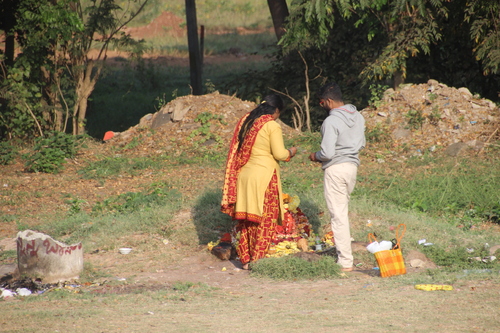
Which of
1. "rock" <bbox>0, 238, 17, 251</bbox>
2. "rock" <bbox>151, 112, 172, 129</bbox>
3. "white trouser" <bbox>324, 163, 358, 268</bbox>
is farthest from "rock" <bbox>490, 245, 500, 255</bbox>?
"rock" <bbox>151, 112, 172, 129</bbox>

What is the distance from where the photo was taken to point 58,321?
4055mm

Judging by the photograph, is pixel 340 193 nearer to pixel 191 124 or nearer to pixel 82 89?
pixel 191 124

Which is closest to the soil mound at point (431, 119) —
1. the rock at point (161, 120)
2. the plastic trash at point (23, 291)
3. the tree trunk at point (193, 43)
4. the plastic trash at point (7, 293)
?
the rock at point (161, 120)

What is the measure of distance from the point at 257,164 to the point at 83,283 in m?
1.92

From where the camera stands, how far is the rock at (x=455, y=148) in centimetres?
1014

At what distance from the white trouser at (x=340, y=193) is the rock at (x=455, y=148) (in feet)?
18.1

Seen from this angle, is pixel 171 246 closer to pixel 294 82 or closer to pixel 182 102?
pixel 182 102

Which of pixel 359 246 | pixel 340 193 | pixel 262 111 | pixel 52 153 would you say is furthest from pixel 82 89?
pixel 340 193

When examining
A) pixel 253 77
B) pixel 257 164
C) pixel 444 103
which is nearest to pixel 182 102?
pixel 253 77

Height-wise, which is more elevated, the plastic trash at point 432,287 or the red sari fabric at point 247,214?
the red sari fabric at point 247,214

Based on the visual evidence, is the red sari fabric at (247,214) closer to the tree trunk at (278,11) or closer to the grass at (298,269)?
the grass at (298,269)

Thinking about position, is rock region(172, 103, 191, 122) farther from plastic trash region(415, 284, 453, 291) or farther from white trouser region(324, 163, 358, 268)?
plastic trash region(415, 284, 453, 291)

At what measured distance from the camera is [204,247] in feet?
21.4

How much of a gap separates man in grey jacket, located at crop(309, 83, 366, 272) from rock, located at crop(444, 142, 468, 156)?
547cm
